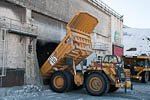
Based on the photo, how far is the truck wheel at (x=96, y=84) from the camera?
376 inches

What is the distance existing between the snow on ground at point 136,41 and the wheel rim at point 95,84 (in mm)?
36142

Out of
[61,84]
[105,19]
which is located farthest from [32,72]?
[105,19]

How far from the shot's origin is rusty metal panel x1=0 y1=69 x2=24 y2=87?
10.8m

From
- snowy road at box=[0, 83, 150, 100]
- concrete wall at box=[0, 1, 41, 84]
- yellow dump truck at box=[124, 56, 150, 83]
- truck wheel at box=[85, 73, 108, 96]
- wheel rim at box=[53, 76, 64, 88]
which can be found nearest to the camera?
snowy road at box=[0, 83, 150, 100]

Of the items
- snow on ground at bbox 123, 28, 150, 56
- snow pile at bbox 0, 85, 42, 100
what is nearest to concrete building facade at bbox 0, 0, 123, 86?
snow pile at bbox 0, 85, 42, 100

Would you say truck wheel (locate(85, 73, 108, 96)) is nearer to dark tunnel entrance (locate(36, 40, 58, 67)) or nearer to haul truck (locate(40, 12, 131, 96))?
haul truck (locate(40, 12, 131, 96))

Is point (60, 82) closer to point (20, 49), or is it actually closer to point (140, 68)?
point (20, 49)

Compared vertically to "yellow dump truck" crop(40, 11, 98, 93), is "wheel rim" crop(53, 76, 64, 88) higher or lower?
lower

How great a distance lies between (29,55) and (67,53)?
3.31 metres

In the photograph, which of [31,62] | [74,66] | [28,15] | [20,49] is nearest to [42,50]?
[31,62]

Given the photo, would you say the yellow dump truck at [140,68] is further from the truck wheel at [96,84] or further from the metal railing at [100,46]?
the truck wheel at [96,84]

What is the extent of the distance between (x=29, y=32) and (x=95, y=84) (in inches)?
221

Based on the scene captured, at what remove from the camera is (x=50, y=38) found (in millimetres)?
15023

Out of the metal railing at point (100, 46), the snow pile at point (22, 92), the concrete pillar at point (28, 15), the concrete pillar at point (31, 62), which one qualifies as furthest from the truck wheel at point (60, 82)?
the metal railing at point (100, 46)
